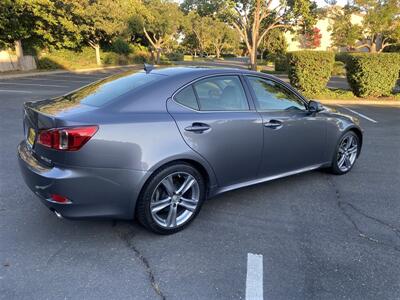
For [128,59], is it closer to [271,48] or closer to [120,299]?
[271,48]

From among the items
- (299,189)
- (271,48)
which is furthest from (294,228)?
(271,48)

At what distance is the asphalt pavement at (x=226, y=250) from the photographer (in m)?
2.67

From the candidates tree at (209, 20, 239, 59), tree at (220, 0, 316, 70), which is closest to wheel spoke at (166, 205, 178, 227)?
tree at (220, 0, 316, 70)

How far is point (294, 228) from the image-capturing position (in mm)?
3596

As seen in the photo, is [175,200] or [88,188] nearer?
[88,188]

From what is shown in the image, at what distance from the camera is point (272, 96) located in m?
4.17

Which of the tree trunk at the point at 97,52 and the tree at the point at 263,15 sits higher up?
the tree at the point at 263,15

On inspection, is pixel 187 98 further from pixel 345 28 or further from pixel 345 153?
pixel 345 28

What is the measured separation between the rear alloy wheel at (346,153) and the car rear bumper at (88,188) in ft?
9.87

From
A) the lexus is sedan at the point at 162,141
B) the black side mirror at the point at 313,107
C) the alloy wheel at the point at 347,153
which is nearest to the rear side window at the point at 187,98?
the lexus is sedan at the point at 162,141

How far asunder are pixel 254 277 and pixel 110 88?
7.25 ft

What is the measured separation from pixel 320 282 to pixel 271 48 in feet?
159

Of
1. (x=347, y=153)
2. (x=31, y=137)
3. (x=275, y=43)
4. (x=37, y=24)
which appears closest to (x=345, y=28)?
(x=275, y=43)

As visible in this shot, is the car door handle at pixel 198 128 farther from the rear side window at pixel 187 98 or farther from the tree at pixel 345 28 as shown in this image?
the tree at pixel 345 28
